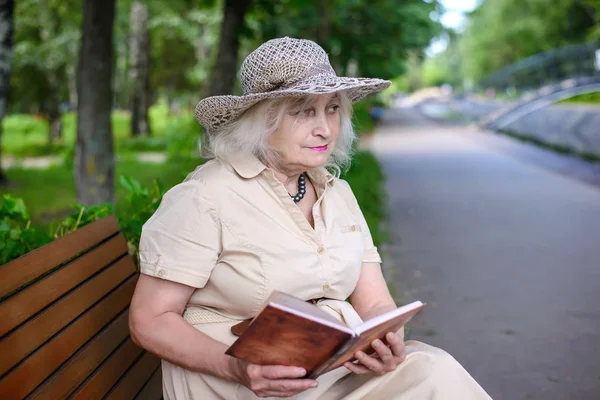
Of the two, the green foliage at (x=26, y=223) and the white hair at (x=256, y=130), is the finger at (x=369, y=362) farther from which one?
the green foliage at (x=26, y=223)

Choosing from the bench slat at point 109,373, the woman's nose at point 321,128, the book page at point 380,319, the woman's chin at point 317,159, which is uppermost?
the woman's nose at point 321,128

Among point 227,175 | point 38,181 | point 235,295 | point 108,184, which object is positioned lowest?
point 38,181

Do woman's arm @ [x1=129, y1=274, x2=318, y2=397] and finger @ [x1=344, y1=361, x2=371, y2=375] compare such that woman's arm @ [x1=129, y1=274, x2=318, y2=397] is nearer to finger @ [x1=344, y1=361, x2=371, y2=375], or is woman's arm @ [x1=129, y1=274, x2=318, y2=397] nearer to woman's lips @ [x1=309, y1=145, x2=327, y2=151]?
finger @ [x1=344, y1=361, x2=371, y2=375]

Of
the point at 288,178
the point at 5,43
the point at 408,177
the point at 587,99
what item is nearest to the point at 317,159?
the point at 288,178

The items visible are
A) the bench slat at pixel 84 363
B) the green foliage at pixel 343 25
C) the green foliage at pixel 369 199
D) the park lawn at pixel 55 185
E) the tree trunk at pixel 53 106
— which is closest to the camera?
the bench slat at pixel 84 363

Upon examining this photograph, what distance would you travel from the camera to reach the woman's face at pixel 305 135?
2395 mm

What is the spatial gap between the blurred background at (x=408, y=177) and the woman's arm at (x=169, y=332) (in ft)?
4.43

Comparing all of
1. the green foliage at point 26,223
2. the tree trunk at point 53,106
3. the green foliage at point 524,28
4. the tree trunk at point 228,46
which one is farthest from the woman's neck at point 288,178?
the green foliage at point 524,28

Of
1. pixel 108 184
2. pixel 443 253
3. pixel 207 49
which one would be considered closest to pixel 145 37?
pixel 207 49

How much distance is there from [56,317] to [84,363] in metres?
0.20

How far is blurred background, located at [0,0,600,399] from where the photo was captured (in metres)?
4.42

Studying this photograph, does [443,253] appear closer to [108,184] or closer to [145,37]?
[108,184]

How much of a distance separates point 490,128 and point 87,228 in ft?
84.1

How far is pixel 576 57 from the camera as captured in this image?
2941cm
